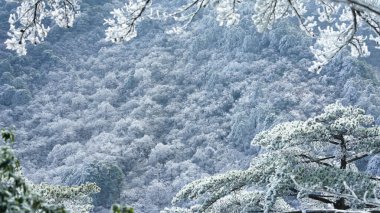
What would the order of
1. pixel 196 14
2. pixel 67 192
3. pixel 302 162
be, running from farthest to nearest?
1. pixel 67 192
2. pixel 302 162
3. pixel 196 14

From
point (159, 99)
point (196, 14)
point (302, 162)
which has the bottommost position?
point (302, 162)

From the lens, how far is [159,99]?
92.2 feet

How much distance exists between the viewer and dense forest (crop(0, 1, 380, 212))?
21.2 meters

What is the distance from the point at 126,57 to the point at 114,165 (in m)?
14.2

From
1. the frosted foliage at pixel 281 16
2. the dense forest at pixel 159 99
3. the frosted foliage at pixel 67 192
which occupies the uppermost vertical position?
the dense forest at pixel 159 99

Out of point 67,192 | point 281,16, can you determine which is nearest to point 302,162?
point 281,16

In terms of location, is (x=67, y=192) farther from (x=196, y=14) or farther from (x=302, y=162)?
(x=196, y=14)

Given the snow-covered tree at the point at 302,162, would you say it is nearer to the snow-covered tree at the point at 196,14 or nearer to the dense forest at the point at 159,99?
the snow-covered tree at the point at 196,14

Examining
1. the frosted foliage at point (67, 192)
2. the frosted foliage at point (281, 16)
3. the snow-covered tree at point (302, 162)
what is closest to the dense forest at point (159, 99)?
the frosted foliage at point (67, 192)

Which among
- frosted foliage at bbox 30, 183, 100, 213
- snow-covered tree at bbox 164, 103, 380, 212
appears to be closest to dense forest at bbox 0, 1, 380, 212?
frosted foliage at bbox 30, 183, 100, 213

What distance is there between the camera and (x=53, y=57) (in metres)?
31.8

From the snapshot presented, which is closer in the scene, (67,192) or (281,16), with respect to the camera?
(281,16)

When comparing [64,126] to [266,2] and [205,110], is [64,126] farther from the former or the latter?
[266,2]

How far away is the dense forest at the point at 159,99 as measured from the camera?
21.2m
